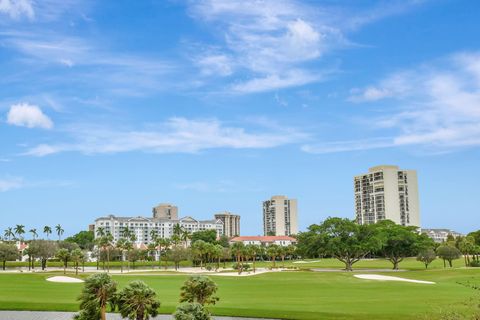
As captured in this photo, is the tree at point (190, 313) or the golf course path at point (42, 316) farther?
the golf course path at point (42, 316)

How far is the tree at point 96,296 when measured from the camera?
1203 inches

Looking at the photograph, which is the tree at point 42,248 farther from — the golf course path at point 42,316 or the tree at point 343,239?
the golf course path at point 42,316

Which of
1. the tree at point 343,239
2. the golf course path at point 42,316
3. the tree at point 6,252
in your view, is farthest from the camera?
the tree at point 6,252

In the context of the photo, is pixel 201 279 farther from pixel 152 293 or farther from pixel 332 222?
pixel 332 222

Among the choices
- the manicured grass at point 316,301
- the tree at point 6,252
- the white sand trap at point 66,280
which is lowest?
the white sand trap at point 66,280

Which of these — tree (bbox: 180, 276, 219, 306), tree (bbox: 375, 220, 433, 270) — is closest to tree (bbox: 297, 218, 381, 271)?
tree (bbox: 375, 220, 433, 270)

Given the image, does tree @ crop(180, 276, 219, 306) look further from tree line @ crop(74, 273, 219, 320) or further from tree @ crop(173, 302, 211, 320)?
tree @ crop(173, 302, 211, 320)

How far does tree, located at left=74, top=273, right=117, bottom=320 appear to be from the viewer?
30.6 metres

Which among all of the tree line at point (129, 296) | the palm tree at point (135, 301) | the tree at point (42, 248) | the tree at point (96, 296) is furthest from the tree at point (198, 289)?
the tree at point (42, 248)

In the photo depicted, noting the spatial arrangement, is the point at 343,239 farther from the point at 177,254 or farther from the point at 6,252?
the point at 6,252

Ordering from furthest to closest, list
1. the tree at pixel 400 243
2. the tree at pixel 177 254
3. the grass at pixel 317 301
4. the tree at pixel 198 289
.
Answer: the tree at pixel 177 254 → the tree at pixel 400 243 → the grass at pixel 317 301 → the tree at pixel 198 289

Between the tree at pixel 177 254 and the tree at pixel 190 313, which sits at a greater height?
the tree at pixel 190 313

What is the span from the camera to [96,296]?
30594 millimetres

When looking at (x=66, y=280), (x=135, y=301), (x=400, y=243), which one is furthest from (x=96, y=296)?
(x=400, y=243)
